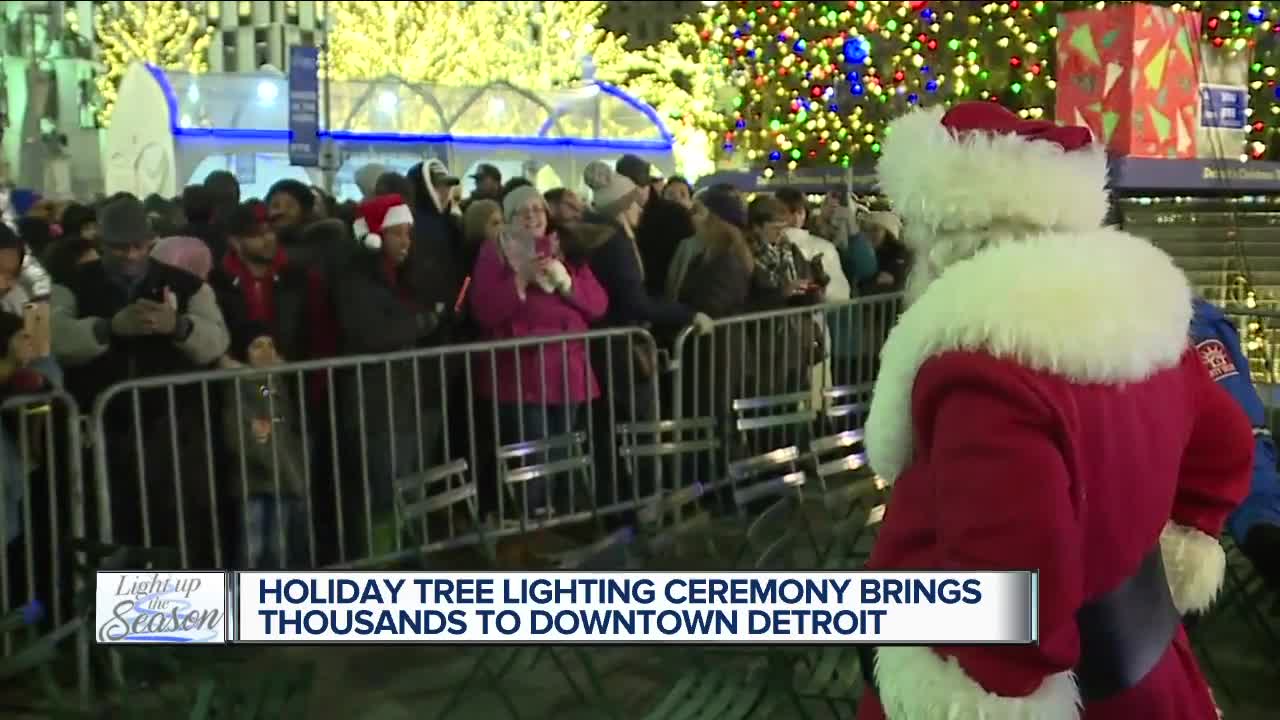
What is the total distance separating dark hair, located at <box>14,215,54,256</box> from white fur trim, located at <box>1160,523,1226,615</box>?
605cm

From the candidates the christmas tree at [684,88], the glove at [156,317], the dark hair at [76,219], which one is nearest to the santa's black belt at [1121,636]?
the glove at [156,317]

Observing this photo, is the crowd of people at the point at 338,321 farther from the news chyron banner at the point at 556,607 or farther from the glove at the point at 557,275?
the news chyron banner at the point at 556,607

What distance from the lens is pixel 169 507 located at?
216 inches

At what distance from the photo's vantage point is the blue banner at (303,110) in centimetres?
1174

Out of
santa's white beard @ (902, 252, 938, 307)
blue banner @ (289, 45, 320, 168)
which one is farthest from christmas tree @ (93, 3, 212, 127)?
Answer: santa's white beard @ (902, 252, 938, 307)

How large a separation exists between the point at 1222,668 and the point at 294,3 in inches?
2818

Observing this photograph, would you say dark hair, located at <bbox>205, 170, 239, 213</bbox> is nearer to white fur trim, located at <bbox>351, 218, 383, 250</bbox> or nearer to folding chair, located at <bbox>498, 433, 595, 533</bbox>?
white fur trim, located at <bbox>351, 218, 383, 250</bbox>

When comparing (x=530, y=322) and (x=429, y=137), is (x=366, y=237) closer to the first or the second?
(x=530, y=322)

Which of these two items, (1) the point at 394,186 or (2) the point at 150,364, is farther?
(1) the point at 394,186

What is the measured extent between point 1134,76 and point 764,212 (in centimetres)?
509

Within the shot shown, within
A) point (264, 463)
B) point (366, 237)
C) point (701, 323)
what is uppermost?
point (366, 237)

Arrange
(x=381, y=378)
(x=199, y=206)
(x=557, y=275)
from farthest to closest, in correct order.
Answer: (x=199, y=206), (x=557, y=275), (x=381, y=378)

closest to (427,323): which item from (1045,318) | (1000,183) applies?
(1000,183)

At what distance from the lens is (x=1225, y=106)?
518 inches
